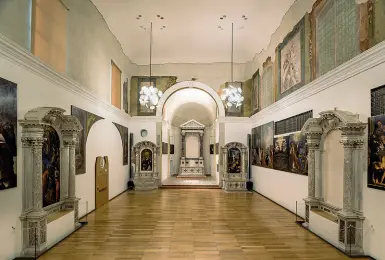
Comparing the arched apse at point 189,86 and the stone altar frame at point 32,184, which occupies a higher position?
the arched apse at point 189,86

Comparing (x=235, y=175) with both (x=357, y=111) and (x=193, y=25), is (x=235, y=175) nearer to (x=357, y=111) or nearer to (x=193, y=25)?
(x=193, y=25)

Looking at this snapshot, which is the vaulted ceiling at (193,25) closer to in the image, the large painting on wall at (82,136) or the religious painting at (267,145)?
the religious painting at (267,145)

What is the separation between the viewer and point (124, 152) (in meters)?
14.5

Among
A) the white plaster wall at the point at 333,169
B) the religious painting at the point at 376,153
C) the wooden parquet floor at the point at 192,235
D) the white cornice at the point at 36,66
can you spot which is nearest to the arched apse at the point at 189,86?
the wooden parquet floor at the point at 192,235

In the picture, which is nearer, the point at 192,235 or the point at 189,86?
the point at 192,235

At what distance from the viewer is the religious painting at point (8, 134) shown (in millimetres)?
5141

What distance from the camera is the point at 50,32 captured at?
23.6ft

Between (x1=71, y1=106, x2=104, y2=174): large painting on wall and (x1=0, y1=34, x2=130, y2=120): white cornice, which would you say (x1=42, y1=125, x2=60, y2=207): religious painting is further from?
(x1=0, y1=34, x2=130, y2=120): white cornice

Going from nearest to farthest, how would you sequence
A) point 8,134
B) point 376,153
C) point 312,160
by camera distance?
1. point 8,134
2. point 376,153
3. point 312,160

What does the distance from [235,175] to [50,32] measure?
1108 centimetres

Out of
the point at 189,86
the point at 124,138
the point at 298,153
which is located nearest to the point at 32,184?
the point at 298,153

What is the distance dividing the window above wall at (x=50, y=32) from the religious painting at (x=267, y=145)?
26.2 ft

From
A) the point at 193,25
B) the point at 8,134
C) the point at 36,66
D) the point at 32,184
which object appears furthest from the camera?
the point at 193,25

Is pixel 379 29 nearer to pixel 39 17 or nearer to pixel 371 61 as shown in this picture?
pixel 371 61
